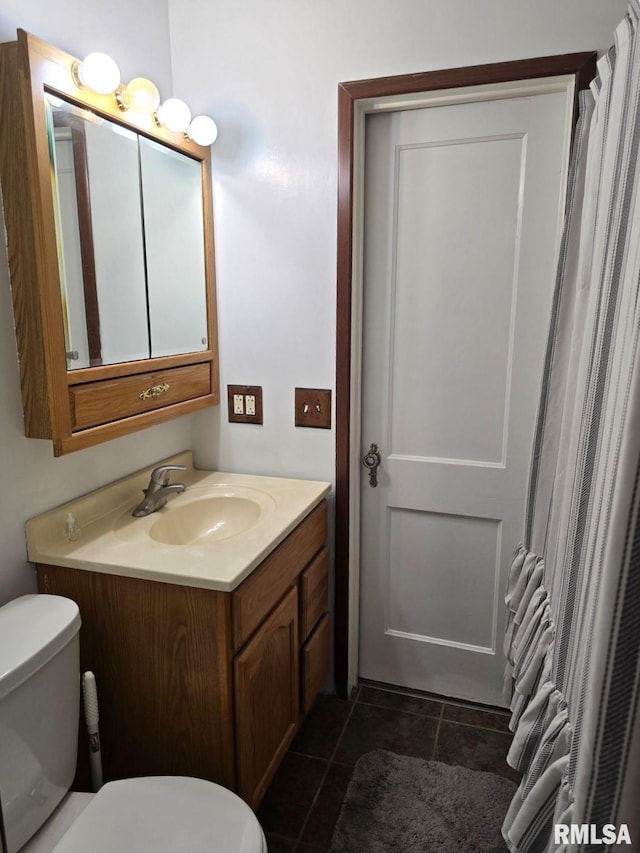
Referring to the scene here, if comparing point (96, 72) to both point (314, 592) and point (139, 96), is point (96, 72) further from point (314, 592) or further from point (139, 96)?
point (314, 592)

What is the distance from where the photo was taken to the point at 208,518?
1.87 m

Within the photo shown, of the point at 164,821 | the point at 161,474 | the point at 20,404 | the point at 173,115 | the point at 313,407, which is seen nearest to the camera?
the point at 164,821

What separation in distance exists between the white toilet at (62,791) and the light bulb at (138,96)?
1249mm

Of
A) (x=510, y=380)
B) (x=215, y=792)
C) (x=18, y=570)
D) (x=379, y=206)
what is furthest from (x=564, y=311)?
(x=18, y=570)

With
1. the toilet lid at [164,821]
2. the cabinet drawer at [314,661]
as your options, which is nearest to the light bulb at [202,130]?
the cabinet drawer at [314,661]

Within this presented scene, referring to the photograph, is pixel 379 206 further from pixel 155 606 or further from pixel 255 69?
pixel 155 606

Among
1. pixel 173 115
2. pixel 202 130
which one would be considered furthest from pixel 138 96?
pixel 202 130

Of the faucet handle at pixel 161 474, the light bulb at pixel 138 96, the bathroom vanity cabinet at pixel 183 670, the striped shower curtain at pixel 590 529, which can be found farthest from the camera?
the faucet handle at pixel 161 474

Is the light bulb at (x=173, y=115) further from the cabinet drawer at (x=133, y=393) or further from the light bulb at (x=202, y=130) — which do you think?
the cabinet drawer at (x=133, y=393)

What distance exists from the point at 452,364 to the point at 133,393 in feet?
3.30

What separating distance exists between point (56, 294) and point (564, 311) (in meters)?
1.24

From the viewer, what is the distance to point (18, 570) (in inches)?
54.9

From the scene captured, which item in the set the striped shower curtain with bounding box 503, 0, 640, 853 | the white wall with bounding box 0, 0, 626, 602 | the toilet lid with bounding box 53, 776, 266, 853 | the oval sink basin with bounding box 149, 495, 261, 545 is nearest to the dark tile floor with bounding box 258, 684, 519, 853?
the striped shower curtain with bounding box 503, 0, 640, 853

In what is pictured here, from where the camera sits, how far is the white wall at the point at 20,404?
132 cm
